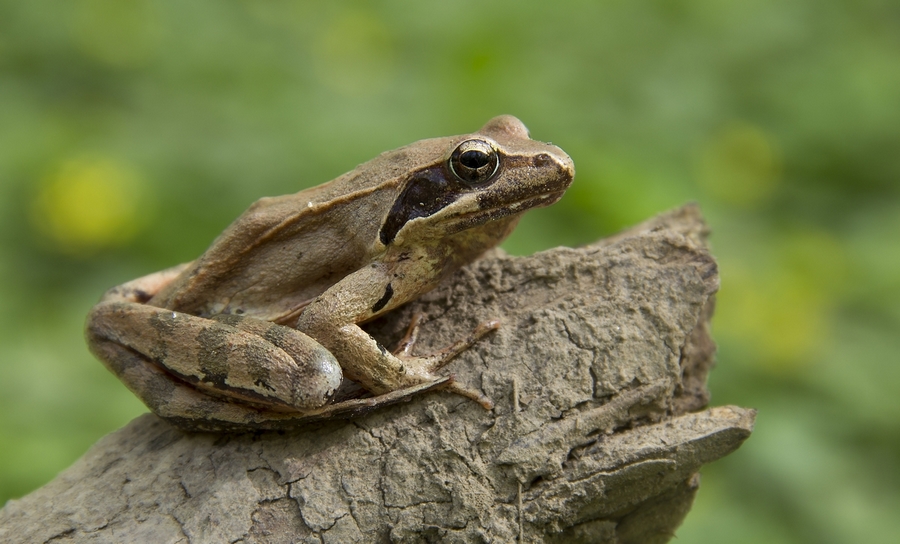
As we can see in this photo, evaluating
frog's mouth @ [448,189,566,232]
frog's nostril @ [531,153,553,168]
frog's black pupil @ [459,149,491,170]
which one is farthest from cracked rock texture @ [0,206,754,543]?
frog's black pupil @ [459,149,491,170]

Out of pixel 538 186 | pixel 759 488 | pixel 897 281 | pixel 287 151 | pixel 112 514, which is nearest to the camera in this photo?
pixel 112 514

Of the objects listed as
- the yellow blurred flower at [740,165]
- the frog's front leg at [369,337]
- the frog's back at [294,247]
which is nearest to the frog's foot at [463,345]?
the frog's front leg at [369,337]

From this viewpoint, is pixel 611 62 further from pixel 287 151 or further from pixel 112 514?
pixel 112 514

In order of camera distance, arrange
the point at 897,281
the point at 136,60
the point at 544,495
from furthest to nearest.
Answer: the point at 136,60 < the point at 897,281 < the point at 544,495

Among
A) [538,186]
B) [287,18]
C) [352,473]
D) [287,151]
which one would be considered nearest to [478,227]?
[538,186]

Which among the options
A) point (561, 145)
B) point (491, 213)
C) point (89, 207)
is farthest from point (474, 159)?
point (89, 207)

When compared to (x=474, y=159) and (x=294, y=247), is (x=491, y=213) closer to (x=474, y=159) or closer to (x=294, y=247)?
(x=474, y=159)

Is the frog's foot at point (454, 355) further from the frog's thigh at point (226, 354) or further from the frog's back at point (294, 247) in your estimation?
the frog's back at point (294, 247)
